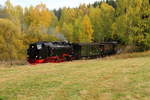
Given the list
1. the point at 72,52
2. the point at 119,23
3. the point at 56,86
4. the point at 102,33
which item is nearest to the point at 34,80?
the point at 56,86

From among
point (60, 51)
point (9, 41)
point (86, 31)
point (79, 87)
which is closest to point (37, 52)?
point (60, 51)

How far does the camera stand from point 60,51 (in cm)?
3600

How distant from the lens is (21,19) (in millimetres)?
62688

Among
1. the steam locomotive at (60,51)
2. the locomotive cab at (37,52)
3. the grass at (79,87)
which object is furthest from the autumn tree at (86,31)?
the grass at (79,87)

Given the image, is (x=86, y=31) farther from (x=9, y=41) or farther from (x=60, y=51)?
(x=60, y=51)

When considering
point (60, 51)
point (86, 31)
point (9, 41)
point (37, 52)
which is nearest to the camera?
point (37, 52)

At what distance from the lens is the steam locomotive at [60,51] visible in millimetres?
33438

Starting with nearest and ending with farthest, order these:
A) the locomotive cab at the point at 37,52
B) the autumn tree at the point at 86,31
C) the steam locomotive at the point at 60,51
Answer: the locomotive cab at the point at 37,52 < the steam locomotive at the point at 60,51 < the autumn tree at the point at 86,31

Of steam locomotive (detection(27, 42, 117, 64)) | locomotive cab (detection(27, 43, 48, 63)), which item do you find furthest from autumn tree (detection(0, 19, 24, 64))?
locomotive cab (detection(27, 43, 48, 63))

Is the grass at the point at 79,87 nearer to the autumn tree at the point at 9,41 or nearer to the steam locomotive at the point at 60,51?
the steam locomotive at the point at 60,51

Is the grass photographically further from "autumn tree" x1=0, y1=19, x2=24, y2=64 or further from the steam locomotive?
"autumn tree" x1=0, y1=19, x2=24, y2=64

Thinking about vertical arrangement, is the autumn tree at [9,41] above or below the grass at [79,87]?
above

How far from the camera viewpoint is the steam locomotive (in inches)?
1316

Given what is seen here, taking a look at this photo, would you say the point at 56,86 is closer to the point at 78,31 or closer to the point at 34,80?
the point at 34,80
